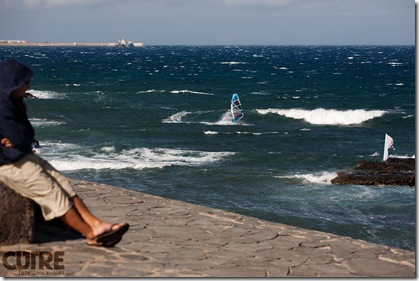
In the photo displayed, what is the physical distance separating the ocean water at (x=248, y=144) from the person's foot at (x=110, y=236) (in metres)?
9.47

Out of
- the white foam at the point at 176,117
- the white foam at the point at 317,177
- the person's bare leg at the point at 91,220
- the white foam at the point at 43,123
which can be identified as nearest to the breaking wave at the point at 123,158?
the white foam at the point at 317,177

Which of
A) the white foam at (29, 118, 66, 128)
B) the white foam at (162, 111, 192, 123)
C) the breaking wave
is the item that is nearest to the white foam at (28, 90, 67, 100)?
the white foam at (162, 111, 192, 123)

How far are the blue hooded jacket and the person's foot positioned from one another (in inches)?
40.4

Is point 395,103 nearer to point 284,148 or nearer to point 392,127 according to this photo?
point 392,127

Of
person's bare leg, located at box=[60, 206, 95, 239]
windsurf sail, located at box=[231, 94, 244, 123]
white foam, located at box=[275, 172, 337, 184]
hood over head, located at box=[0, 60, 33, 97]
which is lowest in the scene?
windsurf sail, located at box=[231, 94, 244, 123]

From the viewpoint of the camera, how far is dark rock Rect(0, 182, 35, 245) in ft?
21.4

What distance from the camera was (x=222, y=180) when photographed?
21.5m

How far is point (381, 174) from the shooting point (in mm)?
21531

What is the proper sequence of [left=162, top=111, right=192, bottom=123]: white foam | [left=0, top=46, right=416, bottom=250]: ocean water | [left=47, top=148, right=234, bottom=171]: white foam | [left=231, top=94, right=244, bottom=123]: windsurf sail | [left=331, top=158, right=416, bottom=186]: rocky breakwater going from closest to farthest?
[left=0, top=46, right=416, bottom=250]: ocean water
[left=331, top=158, right=416, bottom=186]: rocky breakwater
[left=47, top=148, right=234, bottom=171]: white foam
[left=162, top=111, right=192, bottom=123]: white foam
[left=231, top=94, right=244, bottom=123]: windsurf sail

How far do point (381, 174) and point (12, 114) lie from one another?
16.8 m

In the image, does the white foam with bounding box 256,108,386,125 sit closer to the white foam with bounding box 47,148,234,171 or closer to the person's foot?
the white foam with bounding box 47,148,234,171

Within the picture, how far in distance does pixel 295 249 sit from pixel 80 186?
4011 mm

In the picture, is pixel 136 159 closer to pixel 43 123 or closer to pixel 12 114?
pixel 43 123

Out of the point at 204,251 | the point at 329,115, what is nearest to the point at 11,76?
the point at 204,251
